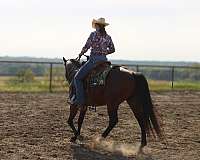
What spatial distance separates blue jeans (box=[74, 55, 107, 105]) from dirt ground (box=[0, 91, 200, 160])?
793 mm

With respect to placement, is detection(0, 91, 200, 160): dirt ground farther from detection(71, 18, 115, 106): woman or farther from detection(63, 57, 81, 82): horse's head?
detection(63, 57, 81, 82): horse's head

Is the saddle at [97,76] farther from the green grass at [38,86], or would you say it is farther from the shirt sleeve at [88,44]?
the green grass at [38,86]

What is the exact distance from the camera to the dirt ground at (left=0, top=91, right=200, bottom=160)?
7.66 meters

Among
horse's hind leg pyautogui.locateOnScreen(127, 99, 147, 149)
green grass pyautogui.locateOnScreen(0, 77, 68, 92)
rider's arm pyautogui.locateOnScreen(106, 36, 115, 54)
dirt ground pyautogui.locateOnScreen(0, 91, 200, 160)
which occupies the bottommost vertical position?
green grass pyautogui.locateOnScreen(0, 77, 68, 92)

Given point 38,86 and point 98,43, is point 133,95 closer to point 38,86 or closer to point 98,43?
point 98,43

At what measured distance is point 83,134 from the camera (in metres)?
9.55

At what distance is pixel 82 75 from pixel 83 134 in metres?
1.43

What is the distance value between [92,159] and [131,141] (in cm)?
184

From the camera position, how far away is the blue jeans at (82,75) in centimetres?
860

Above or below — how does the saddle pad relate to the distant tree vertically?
above

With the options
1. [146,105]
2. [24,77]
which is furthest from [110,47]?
[24,77]

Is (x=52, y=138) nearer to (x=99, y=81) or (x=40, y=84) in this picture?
(x=99, y=81)

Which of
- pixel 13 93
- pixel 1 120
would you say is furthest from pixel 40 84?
pixel 1 120

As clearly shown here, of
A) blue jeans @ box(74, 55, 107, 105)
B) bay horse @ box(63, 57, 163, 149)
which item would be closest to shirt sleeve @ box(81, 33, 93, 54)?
blue jeans @ box(74, 55, 107, 105)
